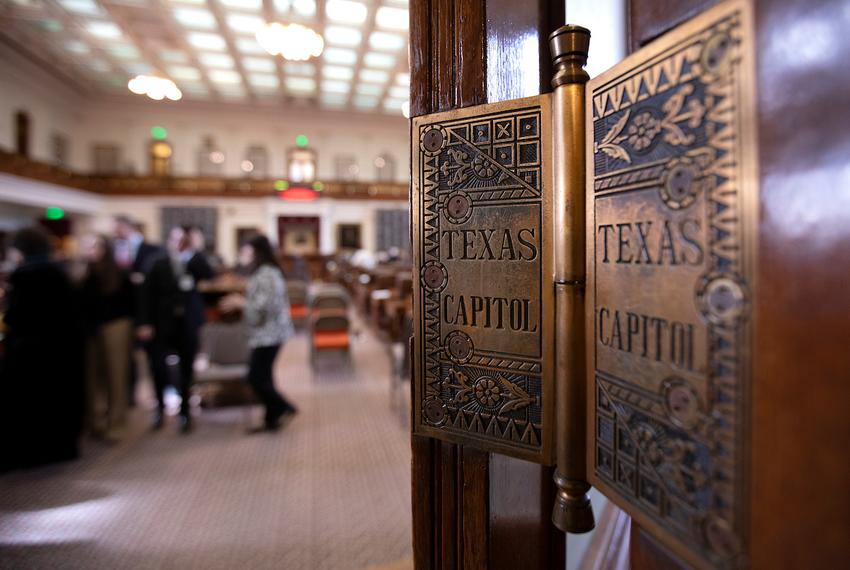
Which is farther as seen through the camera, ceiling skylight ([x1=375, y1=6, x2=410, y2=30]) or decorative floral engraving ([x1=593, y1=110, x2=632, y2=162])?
ceiling skylight ([x1=375, y1=6, x2=410, y2=30])

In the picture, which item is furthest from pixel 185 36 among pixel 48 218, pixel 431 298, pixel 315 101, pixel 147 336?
pixel 431 298

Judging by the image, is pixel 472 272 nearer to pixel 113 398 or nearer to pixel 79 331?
pixel 79 331

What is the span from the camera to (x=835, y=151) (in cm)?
37

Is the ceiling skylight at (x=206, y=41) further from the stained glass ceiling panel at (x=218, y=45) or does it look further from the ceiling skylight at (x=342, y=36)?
the ceiling skylight at (x=342, y=36)

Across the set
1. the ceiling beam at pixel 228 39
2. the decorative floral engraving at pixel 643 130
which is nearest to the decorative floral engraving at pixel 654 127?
the decorative floral engraving at pixel 643 130

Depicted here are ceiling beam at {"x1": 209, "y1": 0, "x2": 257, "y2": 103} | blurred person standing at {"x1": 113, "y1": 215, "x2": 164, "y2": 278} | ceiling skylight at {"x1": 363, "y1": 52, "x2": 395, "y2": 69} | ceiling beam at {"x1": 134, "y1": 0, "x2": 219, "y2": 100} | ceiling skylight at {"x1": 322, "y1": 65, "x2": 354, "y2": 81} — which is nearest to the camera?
blurred person standing at {"x1": 113, "y1": 215, "x2": 164, "y2": 278}

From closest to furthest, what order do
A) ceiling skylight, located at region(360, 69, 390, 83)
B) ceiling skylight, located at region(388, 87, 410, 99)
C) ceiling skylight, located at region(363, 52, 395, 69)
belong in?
ceiling skylight, located at region(363, 52, 395, 69), ceiling skylight, located at region(360, 69, 390, 83), ceiling skylight, located at region(388, 87, 410, 99)

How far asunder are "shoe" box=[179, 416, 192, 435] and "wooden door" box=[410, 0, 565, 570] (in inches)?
123

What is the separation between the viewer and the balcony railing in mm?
15281

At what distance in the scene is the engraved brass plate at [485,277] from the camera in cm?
62

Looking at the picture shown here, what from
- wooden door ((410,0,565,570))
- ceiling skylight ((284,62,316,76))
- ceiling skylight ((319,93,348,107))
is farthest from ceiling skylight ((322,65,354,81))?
wooden door ((410,0,565,570))

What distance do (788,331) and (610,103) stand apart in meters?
0.31

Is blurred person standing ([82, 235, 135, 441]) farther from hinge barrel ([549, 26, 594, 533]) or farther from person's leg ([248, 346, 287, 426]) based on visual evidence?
hinge barrel ([549, 26, 594, 533])

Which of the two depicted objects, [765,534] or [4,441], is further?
[4,441]
